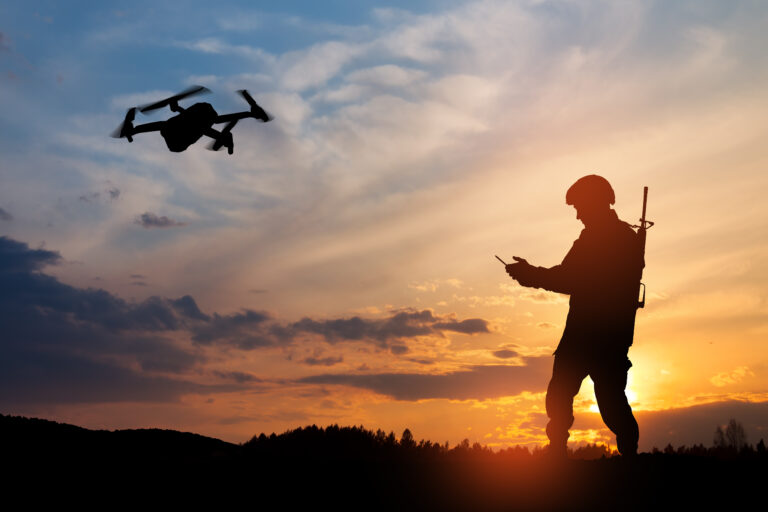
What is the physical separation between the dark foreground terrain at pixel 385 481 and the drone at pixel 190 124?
39.7ft

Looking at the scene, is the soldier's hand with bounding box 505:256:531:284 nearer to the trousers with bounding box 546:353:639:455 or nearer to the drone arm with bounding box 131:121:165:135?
the trousers with bounding box 546:353:639:455

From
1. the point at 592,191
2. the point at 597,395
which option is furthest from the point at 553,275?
the point at 597,395

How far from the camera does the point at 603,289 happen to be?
10578mm

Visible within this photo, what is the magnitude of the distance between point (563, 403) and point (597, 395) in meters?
0.49

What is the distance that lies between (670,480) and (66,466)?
28.6ft

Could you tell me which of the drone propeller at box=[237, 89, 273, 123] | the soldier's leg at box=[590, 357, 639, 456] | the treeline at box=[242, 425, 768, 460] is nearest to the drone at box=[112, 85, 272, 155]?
the drone propeller at box=[237, 89, 273, 123]

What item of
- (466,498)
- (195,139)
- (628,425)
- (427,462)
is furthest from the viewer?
(195,139)

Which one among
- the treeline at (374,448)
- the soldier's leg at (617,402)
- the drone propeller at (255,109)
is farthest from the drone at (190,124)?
the soldier's leg at (617,402)

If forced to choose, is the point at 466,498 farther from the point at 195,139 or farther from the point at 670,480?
the point at 195,139

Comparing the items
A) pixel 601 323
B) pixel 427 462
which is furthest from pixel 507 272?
pixel 427 462

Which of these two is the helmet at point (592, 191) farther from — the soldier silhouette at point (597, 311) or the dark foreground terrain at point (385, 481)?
the dark foreground terrain at point (385, 481)

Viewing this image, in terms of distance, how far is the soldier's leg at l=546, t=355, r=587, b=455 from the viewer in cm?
→ 1055

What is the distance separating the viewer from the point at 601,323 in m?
10.5

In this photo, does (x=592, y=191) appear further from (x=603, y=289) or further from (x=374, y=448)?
(x=374, y=448)
